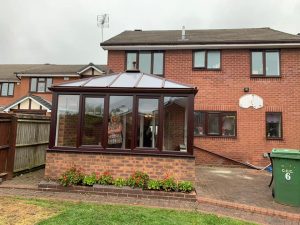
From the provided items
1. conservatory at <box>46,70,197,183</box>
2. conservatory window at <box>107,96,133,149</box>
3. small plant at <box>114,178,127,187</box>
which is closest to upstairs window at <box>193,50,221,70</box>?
conservatory at <box>46,70,197,183</box>

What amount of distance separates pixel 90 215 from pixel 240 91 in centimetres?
988

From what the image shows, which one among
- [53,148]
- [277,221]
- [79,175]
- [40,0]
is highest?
[40,0]

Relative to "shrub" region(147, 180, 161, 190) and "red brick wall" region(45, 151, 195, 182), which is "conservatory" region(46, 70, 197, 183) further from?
"shrub" region(147, 180, 161, 190)

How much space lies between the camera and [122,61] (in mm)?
13992

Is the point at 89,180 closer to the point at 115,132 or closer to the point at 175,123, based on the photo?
the point at 115,132

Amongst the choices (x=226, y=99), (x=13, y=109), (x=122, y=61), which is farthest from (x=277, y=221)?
(x=13, y=109)

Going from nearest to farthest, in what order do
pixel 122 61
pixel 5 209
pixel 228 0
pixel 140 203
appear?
pixel 5 209, pixel 140 203, pixel 122 61, pixel 228 0

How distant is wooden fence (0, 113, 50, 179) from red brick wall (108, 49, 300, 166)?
268 inches

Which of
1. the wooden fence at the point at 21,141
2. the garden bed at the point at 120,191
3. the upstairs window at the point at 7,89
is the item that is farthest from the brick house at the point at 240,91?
the upstairs window at the point at 7,89

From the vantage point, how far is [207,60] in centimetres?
1335

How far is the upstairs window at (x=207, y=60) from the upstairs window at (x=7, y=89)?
1869 cm

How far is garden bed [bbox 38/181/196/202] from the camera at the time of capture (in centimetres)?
687

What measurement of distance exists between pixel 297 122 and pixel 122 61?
8.96 m

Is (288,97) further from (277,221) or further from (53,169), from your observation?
(53,169)
